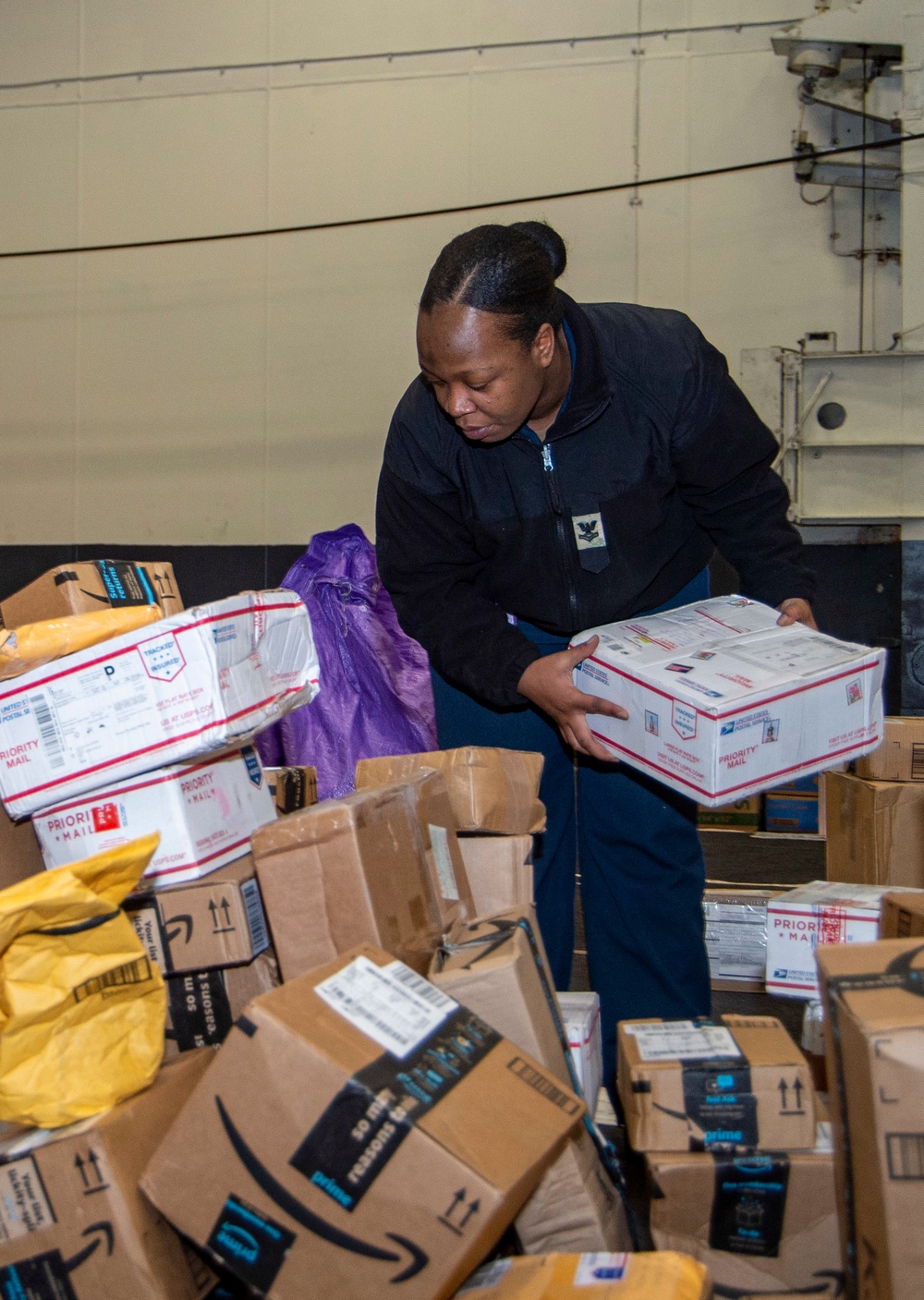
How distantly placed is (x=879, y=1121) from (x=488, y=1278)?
373 millimetres

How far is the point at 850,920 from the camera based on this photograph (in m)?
1.57

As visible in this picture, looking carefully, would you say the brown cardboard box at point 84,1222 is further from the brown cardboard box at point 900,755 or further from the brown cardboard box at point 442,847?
the brown cardboard box at point 900,755

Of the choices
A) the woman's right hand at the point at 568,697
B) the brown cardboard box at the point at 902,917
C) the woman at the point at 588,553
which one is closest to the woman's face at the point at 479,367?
the woman at the point at 588,553

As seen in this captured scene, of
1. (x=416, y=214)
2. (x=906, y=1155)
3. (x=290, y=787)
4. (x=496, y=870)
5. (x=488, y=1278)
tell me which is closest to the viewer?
(x=906, y=1155)

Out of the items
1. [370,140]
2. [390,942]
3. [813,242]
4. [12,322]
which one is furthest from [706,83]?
[390,942]

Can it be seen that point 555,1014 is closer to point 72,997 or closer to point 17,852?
point 72,997

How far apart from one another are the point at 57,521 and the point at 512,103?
2498mm

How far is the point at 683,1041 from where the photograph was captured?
1.26 meters

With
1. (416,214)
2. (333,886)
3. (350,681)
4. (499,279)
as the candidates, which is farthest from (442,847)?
(416,214)

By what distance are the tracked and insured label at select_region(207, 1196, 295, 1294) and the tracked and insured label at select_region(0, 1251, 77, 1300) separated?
172 mm

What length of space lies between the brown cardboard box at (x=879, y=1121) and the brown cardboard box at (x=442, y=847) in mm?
532

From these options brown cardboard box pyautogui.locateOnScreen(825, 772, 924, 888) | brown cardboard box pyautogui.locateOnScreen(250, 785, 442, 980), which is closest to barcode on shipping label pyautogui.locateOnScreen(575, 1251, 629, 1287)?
brown cardboard box pyautogui.locateOnScreen(250, 785, 442, 980)

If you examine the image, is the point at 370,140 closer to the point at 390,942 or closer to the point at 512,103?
the point at 512,103

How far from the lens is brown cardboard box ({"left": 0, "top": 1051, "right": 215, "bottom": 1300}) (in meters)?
0.98
